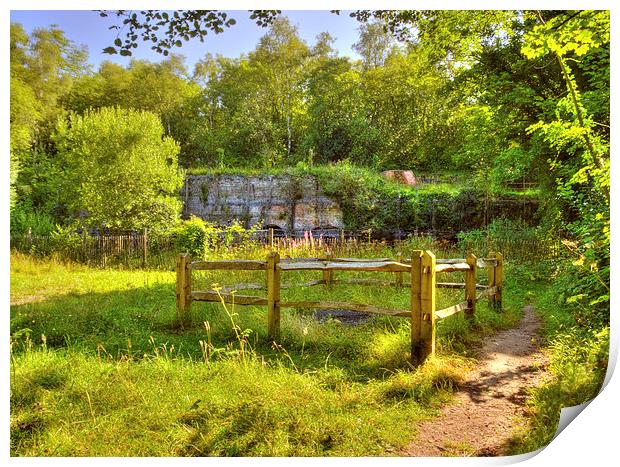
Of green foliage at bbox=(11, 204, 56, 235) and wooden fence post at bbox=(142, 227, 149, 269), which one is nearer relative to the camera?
green foliage at bbox=(11, 204, 56, 235)

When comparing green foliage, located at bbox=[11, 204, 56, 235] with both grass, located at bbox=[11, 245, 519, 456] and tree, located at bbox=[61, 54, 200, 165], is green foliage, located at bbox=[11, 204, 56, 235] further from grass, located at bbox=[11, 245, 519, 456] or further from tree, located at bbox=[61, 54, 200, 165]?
tree, located at bbox=[61, 54, 200, 165]

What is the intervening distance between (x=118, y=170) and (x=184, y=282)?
105cm

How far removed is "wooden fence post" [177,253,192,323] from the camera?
3.32 metres

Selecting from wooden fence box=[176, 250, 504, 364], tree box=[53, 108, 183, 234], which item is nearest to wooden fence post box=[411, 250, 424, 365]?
wooden fence box=[176, 250, 504, 364]

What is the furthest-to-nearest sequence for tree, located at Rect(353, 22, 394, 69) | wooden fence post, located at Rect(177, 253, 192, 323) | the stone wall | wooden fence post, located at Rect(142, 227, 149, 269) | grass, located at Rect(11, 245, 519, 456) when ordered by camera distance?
wooden fence post, located at Rect(177, 253, 192, 323), the stone wall, wooden fence post, located at Rect(142, 227, 149, 269), tree, located at Rect(353, 22, 394, 69), grass, located at Rect(11, 245, 519, 456)

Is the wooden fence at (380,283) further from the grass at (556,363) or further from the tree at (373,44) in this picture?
the tree at (373,44)

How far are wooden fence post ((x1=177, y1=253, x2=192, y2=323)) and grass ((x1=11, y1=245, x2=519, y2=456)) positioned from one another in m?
0.20

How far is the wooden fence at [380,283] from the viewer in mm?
2666

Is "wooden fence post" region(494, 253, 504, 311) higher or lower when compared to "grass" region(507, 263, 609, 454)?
higher

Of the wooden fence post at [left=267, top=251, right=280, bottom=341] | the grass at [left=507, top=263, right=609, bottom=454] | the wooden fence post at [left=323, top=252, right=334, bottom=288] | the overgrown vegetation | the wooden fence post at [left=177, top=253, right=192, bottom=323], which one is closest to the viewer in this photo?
the overgrown vegetation

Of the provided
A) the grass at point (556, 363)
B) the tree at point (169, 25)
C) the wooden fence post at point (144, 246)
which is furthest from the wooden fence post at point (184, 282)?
the grass at point (556, 363)

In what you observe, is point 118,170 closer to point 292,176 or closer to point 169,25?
point 169,25
